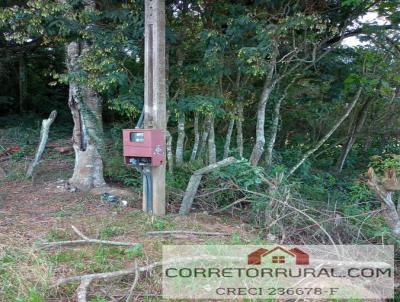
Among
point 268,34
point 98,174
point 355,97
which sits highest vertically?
point 268,34

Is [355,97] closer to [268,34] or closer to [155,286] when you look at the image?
[268,34]

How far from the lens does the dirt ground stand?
2844 millimetres

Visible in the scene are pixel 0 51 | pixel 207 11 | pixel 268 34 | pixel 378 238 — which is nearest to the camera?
pixel 378 238

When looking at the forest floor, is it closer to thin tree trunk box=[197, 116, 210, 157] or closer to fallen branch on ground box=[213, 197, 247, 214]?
fallen branch on ground box=[213, 197, 247, 214]

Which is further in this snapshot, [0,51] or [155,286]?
[0,51]

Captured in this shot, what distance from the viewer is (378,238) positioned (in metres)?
4.11

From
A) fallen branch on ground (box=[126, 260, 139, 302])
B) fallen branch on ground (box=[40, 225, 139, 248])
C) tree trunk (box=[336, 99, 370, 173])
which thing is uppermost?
tree trunk (box=[336, 99, 370, 173])

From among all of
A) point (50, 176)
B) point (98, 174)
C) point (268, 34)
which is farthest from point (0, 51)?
point (268, 34)

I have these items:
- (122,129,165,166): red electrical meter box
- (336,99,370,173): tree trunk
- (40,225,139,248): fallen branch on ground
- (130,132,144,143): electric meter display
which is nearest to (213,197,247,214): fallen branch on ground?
(122,129,165,166): red electrical meter box

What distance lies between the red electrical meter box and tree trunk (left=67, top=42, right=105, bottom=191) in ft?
4.21

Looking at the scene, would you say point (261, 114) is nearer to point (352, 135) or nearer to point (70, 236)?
point (352, 135)

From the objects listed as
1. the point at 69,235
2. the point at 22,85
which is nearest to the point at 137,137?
the point at 69,235

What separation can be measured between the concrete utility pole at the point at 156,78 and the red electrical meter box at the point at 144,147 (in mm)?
164

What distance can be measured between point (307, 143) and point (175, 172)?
11.3 ft
